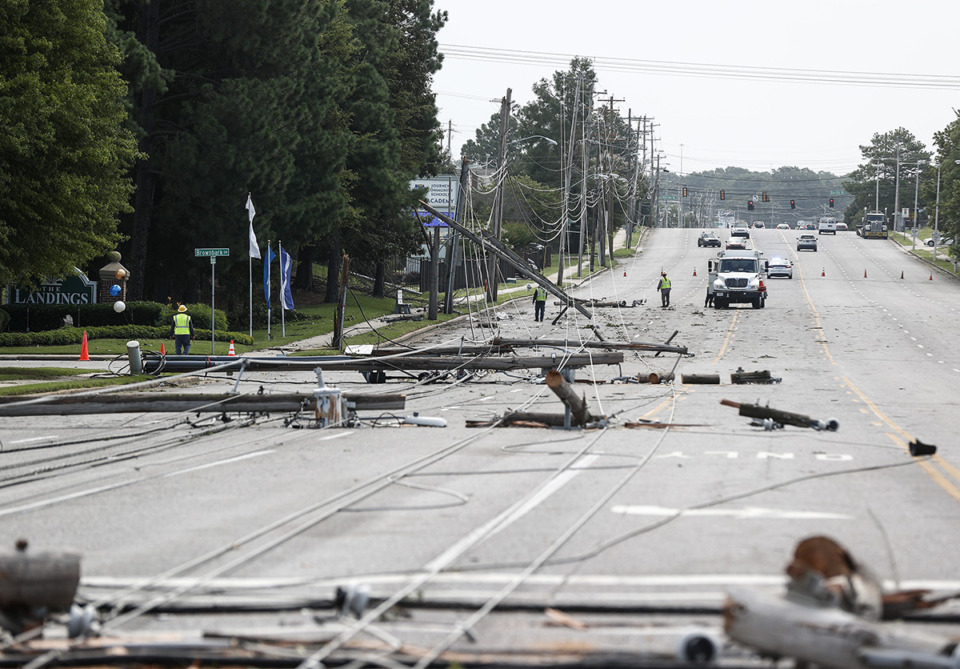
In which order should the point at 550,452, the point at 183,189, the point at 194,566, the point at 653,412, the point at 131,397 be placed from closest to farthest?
1. the point at 194,566
2. the point at 550,452
3. the point at 131,397
4. the point at 653,412
5. the point at 183,189

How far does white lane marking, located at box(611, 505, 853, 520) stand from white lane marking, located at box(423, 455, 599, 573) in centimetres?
87

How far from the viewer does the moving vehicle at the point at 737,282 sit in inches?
2301

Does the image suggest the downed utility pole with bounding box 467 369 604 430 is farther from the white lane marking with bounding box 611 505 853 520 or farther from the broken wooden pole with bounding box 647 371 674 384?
the broken wooden pole with bounding box 647 371 674 384

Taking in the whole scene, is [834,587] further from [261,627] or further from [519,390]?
[519,390]

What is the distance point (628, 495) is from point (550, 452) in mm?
3714

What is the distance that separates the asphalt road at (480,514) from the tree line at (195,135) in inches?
490

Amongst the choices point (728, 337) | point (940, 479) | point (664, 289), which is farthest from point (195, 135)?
point (940, 479)

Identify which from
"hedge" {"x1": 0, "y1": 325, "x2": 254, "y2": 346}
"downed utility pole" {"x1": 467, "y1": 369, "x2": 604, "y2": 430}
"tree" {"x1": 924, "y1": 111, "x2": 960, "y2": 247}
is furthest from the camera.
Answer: "tree" {"x1": 924, "y1": 111, "x2": 960, "y2": 247}

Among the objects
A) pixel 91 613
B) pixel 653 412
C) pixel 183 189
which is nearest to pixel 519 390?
pixel 653 412

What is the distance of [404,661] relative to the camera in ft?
20.4

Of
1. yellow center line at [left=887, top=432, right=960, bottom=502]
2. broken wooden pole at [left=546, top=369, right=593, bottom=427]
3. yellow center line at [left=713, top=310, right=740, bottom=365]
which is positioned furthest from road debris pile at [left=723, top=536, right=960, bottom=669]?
yellow center line at [left=713, top=310, right=740, bottom=365]

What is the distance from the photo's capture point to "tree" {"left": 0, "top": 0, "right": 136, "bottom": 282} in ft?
101

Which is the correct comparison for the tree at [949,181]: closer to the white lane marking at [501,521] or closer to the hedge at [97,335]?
the hedge at [97,335]

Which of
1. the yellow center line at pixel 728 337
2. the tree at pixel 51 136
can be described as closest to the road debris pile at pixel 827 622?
the tree at pixel 51 136
